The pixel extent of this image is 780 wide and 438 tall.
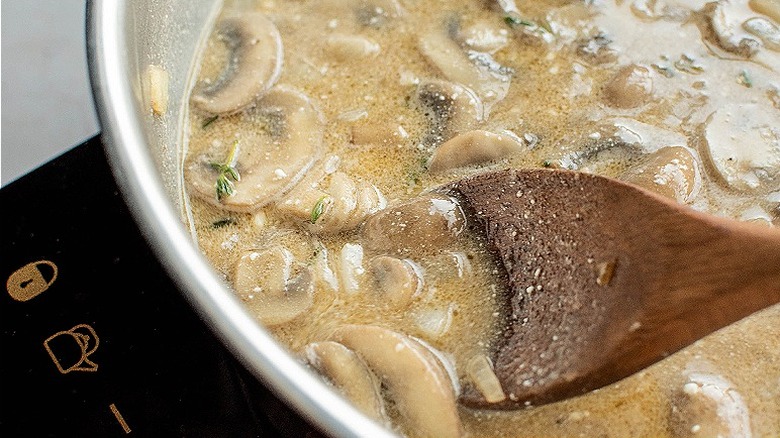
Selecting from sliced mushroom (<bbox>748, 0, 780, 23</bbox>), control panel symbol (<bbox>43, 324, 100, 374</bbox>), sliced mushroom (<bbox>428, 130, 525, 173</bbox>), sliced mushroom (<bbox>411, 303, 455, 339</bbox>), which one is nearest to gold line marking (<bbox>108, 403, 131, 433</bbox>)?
control panel symbol (<bbox>43, 324, 100, 374</bbox>)

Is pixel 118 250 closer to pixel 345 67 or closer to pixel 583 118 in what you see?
pixel 345 67

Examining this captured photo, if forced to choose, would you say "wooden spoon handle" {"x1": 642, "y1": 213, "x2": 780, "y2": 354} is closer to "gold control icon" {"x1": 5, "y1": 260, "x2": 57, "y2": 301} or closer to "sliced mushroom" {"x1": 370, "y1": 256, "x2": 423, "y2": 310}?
"sliced mushroom" {"x1": 370, "y1": 256, "x2": 423, "y2": 310}

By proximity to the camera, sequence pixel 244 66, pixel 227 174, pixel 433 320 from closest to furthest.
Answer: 1. pixel 433 320
2. pixel 227 174
3. pixel 244 66

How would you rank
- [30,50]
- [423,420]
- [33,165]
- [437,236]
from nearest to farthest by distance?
1. [423,420]
2. [437,236]
3. [33,165]
4. [30,50]

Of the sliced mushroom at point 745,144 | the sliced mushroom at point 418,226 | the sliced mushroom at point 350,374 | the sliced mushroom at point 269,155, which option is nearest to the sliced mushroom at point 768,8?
the sliced mushroom at point 745,144

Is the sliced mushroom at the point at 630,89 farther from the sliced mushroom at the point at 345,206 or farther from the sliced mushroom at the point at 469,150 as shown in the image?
the sliced mushroom at the point at 345,206

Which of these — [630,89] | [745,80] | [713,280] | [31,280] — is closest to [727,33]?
[745,80]

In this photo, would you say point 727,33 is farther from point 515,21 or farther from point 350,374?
point 350,374

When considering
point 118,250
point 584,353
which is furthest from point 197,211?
point 584,353
